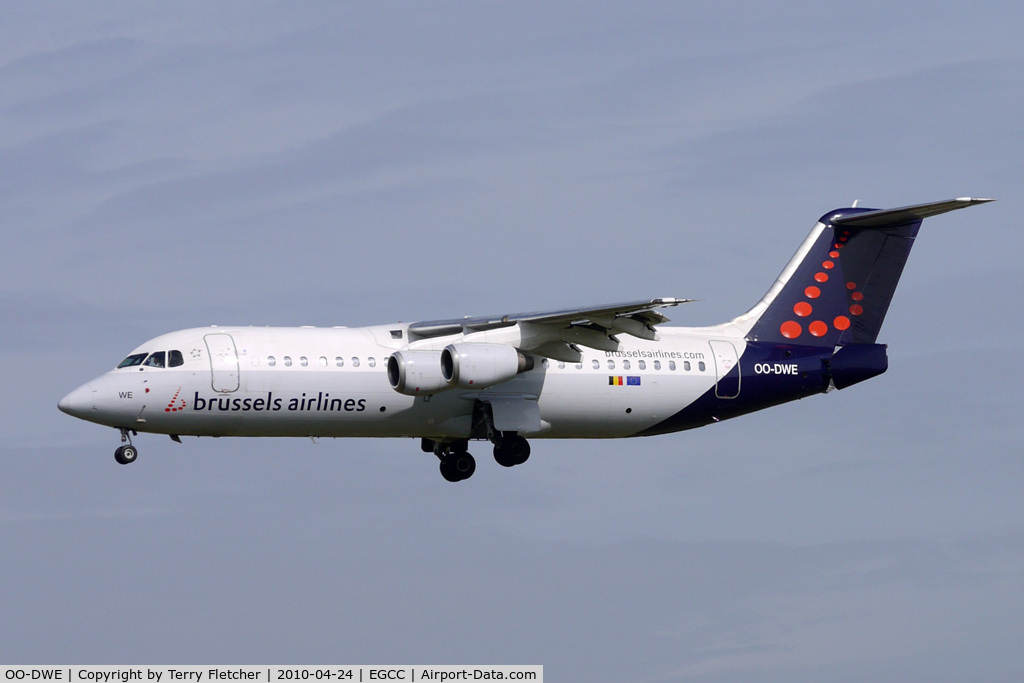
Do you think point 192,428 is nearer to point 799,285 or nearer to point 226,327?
point 226,327

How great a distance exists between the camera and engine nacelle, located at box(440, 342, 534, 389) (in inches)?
1297

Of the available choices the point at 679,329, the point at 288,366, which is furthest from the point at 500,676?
the point at 679,329

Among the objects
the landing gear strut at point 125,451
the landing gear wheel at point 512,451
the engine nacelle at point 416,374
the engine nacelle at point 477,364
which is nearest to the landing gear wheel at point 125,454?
the landing gear strut at point 125,451

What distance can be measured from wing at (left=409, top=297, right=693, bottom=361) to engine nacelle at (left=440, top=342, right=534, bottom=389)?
0.68 meters

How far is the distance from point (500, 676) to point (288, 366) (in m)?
8.94

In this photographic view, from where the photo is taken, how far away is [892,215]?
1469 inches

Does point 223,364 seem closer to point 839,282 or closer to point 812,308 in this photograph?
point 812,308

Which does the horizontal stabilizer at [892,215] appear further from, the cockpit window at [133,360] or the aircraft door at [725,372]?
the cockpit window at [133,360]

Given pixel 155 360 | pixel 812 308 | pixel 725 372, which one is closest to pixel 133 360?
pixel 155 360

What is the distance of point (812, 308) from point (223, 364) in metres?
12.1

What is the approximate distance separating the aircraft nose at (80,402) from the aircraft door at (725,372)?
38.9 ft

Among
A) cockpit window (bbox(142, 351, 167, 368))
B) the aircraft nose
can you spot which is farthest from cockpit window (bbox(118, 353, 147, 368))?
the aircraft nose

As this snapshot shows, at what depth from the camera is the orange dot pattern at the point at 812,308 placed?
37.4 meters

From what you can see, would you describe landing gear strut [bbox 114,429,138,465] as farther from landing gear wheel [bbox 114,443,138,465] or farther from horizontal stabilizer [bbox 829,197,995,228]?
horizontal stabilizer [bbox 829,197,995,228]
